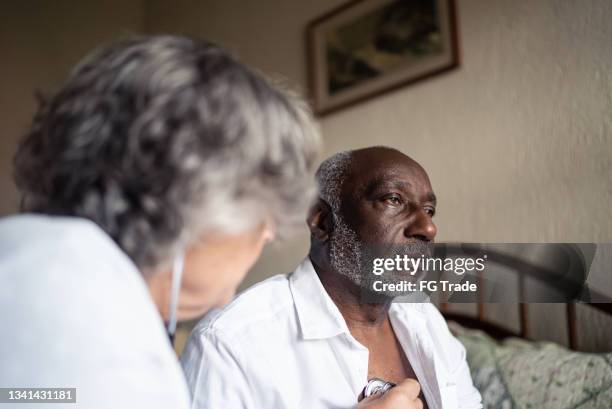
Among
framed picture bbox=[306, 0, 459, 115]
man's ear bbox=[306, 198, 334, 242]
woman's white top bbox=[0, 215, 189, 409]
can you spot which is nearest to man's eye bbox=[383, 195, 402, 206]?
man's ear bbox=[306, 198, 334, 242]

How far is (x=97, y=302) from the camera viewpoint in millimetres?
356

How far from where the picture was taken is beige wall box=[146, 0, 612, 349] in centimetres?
69

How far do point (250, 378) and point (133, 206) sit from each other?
35 cm

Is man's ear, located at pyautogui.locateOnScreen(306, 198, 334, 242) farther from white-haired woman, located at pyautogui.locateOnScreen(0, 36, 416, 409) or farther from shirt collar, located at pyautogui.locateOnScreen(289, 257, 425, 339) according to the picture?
white-haired woman, located at pyautogui.locateOnScreen(0, 36, 416, 409)

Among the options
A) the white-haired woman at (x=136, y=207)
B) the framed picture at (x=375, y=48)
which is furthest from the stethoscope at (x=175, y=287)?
the framed picture at (x=375, y=48)

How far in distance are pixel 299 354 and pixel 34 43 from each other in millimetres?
2268

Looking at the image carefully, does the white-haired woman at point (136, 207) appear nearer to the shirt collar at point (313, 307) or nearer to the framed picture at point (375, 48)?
the shirt collar at point (313, 307)

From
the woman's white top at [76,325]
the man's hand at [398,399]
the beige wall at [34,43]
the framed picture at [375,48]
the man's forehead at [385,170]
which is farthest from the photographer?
the beige wall at [34,43]

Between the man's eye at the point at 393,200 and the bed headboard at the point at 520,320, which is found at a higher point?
the man's eye at the point at 393,200

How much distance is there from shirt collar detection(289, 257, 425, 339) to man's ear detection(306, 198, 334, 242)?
7 centimetres

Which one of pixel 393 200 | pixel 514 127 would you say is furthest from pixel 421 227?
pixel 514 127

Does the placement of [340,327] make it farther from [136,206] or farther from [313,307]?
[136,206]

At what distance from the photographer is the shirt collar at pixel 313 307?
30.1 inches

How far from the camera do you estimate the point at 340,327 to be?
30.0 inches
